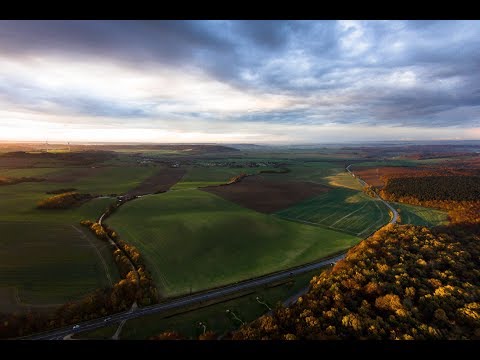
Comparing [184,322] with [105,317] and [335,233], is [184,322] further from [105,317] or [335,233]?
[335,233]

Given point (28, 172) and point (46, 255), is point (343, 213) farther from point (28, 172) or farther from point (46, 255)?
point (28, 172)

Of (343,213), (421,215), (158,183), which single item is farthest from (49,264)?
(421,215)

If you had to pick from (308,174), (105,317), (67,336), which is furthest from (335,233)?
(308,174)

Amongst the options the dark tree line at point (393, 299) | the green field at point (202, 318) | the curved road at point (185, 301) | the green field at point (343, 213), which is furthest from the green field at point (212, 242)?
the dark tree line at point (393, 299)

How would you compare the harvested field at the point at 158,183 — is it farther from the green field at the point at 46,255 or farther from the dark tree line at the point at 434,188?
the dark tree line at the point at 434,188

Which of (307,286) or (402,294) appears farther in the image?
(307,286)
